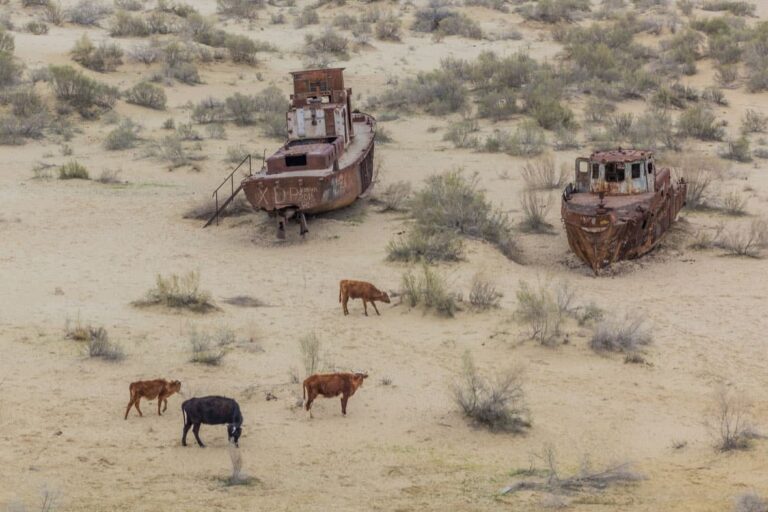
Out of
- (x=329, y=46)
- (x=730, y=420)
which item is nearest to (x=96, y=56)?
(x=329, y=46)

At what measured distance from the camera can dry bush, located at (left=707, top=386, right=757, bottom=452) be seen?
29.9ft

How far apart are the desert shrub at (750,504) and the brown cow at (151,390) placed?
16.6 ft

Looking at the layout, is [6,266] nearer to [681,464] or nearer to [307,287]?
[307,287]

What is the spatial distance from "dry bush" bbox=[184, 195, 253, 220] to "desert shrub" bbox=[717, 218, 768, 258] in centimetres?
843

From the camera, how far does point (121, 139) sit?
24.3 meters

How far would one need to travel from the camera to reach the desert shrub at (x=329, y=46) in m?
37.1

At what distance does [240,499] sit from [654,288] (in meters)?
8.58

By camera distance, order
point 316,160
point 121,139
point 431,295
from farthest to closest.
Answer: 1. point 121,139
2. point 316,160
3. point 431,295

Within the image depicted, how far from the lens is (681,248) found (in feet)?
55.5

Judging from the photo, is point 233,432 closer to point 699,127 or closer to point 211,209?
point 211,209

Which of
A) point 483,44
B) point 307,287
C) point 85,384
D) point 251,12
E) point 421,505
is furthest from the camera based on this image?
point 251,12

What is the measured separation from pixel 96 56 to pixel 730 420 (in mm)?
26584

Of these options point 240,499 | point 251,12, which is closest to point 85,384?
point 240,499

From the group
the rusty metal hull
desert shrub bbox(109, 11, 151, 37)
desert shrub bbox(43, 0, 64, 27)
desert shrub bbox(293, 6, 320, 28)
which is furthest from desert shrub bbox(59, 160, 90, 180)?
desert shrub bbox(293, 6, 320, 28)
